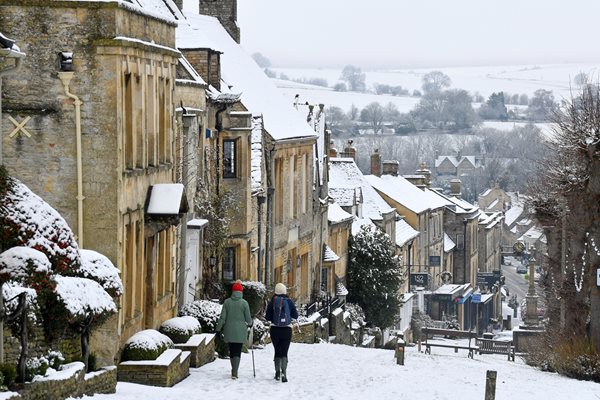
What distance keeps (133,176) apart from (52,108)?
2302 millimetres

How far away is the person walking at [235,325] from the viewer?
2294 cm

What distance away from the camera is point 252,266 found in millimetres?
40406

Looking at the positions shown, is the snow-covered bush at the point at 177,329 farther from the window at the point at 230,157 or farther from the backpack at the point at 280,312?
the window at the point at 230,157

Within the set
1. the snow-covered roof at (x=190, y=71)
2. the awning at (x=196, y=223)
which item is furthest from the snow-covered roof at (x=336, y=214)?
the awning at (x=196, y=223)

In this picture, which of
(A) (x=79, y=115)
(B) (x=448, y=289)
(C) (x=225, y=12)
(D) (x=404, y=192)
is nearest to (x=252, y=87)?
(C) (x=225, y=12)

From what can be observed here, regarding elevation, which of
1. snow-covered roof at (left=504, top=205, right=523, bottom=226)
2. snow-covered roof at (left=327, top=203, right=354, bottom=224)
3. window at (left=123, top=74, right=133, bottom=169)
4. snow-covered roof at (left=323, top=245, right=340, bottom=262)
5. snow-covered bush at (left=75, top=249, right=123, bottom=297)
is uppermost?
window at (left=123, top=74, right=133, bottom=169)

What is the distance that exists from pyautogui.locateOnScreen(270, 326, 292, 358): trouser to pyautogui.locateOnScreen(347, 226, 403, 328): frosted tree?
3601 cm

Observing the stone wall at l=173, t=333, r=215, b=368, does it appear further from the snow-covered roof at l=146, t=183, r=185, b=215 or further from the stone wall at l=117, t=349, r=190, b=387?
the stone wall at l=117, t=349, r=190, b=387

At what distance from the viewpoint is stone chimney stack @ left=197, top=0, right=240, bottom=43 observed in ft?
162

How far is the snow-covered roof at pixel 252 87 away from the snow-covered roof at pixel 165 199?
15.5m

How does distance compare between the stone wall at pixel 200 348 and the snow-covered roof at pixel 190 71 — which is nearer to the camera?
the stone wall at pixel 200 348

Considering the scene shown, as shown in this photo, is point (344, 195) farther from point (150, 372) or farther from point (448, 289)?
point (150, 372)

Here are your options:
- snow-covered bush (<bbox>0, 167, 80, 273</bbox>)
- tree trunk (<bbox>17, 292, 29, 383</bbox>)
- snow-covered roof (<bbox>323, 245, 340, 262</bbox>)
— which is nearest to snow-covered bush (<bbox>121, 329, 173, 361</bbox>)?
snow-covered bush (<bbox>0, 167, 80, 273</bbox>)

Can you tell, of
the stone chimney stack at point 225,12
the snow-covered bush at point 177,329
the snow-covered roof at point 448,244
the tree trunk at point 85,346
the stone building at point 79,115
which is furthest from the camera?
the snow-covered roof at point 448,244
